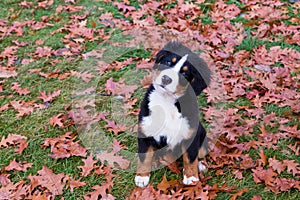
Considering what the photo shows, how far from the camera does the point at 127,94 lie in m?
4.80

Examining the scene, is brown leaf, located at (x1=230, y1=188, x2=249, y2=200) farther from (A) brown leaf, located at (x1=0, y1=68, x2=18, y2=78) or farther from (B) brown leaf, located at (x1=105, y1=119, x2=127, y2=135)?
(A) brown leaf, located at (x1=0, y1=68, x2=18, y2=78)

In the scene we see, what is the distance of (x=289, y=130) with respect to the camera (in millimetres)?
Result: 4078

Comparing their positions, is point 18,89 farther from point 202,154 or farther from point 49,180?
point 202,154

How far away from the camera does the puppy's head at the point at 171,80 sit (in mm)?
2912

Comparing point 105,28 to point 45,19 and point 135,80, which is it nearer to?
point 45,19

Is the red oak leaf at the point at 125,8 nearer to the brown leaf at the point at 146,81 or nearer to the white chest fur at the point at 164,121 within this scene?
the brown leaf at the point at 146,81

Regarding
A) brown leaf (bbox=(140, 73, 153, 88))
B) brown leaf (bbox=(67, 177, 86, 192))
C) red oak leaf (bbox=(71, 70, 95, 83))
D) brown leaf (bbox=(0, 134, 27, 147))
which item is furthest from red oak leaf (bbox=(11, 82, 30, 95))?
brown leaf (bbox=(67, 177, 86, 192))

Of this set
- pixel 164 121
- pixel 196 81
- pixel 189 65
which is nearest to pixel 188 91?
pixel 196 81

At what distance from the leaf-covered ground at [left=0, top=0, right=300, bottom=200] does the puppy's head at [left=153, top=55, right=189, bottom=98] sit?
0.93 m

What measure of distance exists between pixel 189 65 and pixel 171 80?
0.21 metres

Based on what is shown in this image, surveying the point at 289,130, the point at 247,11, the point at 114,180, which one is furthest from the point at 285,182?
the point at 247,11

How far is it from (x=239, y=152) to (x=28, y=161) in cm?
212

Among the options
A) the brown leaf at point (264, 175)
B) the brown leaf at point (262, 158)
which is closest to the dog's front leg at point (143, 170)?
the brown leaf at point (264, 175)

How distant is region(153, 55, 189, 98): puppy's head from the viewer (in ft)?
9.55
